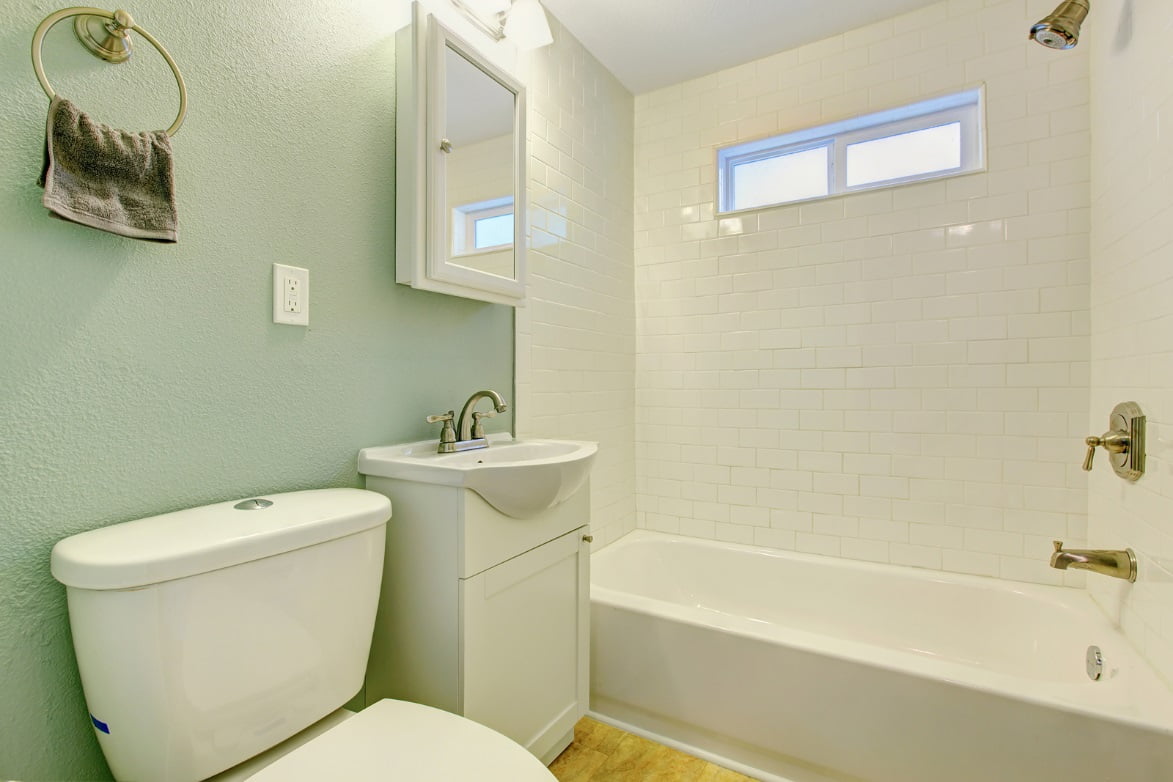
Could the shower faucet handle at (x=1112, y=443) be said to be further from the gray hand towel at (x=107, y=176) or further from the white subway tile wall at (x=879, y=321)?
the gray hand towel at (x=107, y=176)

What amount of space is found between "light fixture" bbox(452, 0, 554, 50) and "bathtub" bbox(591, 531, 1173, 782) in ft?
6.19

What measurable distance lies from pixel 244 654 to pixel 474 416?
33.0 inches

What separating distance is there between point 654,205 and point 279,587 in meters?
2.31

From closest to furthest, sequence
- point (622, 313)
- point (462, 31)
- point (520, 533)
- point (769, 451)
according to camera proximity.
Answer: point (520, 533) → point (462, 31) → point (769, 451) → point (622, 313)

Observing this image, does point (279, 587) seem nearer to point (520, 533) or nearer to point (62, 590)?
point (62, 590)

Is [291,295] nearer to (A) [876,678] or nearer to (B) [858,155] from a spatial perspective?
(A) [876,678]

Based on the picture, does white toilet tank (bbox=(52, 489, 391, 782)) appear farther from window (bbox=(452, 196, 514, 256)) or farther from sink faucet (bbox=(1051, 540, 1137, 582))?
sink faucet (bbox=(1051, 540, 1137, 582))

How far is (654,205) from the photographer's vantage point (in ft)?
8.89

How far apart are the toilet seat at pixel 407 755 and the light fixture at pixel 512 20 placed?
73.7 inches

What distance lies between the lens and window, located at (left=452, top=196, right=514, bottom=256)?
157 centimetres

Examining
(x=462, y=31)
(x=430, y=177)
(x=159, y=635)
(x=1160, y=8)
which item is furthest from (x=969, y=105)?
Answer: (x=159, y=635)

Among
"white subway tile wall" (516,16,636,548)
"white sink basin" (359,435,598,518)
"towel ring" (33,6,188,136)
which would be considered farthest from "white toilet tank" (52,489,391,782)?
"white subway tile wall" (516,16,636,548)

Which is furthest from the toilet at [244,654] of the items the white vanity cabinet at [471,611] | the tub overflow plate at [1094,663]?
the tub overflow plate at [1094,663]

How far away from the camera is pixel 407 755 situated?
0.93 m
